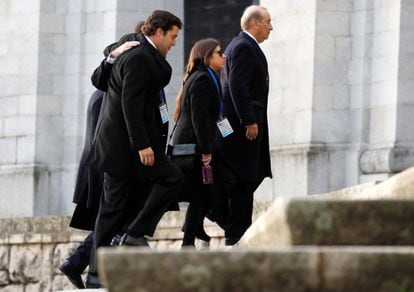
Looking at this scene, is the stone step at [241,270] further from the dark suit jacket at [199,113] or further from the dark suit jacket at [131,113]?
the dark suit jacket at [199,113]

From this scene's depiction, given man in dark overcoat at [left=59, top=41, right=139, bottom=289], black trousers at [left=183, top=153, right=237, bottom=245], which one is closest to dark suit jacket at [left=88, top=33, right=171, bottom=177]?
man in dark overcoat at [left=59, top=41, right=139, bottom=289]

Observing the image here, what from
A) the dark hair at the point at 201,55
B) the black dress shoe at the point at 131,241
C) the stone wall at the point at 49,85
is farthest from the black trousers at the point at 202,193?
the stone wall at the point at 49,85

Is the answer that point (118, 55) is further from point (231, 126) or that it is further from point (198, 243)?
point (198, 243)

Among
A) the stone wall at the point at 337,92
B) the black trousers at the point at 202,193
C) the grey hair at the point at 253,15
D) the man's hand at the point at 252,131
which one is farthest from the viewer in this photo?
the stone wall at the point at 337,92

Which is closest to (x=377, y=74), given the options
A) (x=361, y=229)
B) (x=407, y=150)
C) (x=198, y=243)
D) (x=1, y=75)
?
(x=407, y=150)

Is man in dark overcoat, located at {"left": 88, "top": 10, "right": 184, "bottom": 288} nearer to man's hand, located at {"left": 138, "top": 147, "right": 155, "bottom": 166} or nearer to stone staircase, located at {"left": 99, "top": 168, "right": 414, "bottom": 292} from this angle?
man's hand, located at {"left": 138, "top": 147, "right": 155, "bottom": 166}

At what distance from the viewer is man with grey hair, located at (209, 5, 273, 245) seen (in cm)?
1377

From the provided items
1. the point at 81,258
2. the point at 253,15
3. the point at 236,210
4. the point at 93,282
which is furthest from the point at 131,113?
the point at 253,15

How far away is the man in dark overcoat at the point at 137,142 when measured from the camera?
12195mm

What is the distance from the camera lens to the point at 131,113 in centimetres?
1214

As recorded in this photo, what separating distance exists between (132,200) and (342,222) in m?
5.58

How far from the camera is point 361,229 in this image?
23.6 ft

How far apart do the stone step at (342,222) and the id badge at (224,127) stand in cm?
629

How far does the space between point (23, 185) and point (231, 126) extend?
7542 mm
